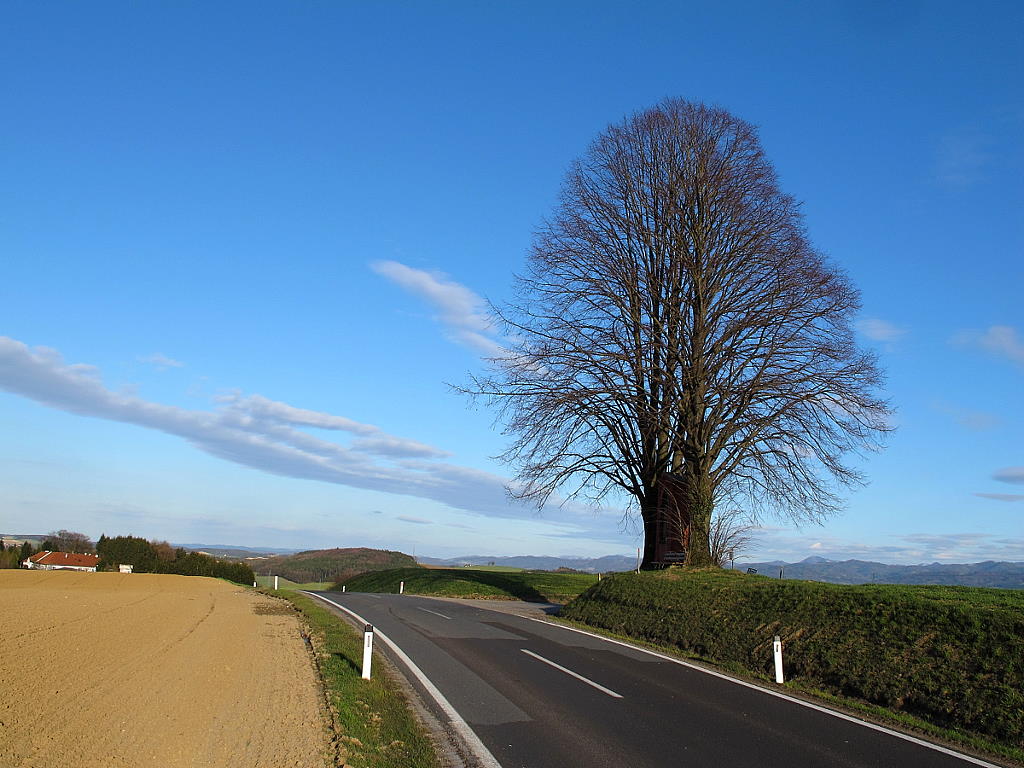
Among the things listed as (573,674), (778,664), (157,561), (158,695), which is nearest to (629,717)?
(573,674)

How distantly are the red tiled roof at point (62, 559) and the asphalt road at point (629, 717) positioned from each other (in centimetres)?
8747

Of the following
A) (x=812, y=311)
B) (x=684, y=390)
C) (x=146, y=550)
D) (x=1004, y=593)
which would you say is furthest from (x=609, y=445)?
(x=146, y=550)

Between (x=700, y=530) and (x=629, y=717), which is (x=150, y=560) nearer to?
(x=700, y=530)

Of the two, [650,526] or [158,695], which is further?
[650,526]

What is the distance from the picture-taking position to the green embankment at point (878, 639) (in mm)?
8781

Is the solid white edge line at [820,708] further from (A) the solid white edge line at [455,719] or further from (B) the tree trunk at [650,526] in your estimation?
(B) the tree trunk at [650,526]

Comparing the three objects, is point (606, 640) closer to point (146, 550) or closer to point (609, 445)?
point (609, 445)

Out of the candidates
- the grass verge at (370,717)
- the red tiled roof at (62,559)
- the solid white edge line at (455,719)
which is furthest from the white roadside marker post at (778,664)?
the red tiled roof at (62,559)

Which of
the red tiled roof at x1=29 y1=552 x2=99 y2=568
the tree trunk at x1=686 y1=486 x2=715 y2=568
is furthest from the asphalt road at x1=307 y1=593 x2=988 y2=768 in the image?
the red tiled roof at x1=29 y1=552 x2=99 y2=568

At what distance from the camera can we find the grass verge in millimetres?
6789

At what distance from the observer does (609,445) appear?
23.9 metres

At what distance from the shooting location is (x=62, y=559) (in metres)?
86.4

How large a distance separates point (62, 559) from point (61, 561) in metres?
0.48

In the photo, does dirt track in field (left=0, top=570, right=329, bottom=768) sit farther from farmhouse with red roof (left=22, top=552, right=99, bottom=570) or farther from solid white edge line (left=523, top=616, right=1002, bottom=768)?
farmhouse with red roof (left=22, top=552, right=99, bottom=570)
